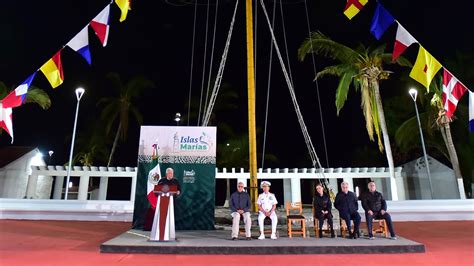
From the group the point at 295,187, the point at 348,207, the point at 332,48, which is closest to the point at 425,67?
the point at 348,207

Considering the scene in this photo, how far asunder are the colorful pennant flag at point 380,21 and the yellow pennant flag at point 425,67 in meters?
1.00

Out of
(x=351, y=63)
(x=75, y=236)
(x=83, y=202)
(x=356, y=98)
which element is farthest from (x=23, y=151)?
(x=356, y=98)

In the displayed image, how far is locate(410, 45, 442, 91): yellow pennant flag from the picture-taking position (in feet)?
24.8

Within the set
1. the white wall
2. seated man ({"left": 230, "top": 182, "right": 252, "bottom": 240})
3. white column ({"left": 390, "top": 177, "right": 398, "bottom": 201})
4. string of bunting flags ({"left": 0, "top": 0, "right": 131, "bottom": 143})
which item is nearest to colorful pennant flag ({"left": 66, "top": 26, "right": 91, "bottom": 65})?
string of bunting flags ({"left": 0, "top": 0, "right": 131, "bottom": 143})

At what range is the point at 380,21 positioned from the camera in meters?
8.07

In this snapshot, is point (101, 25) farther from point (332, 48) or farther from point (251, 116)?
point (332, 48)

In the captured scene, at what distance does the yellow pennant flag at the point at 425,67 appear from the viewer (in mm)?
7574

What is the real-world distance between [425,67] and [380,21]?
158 centimetres

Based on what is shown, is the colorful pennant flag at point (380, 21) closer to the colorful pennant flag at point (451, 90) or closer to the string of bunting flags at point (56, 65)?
the colorful pennant flag at point (451, 90)

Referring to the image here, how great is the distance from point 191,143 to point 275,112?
21416mm

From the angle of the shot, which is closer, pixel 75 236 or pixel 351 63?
pixel 75 236

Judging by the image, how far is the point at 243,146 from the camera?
2608 cm

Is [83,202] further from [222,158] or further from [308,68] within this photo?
[308,68]

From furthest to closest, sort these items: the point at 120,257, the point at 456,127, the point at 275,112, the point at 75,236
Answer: the point at 275,112 < the point at 456,127 < the point at 75,236 < the point at 120,257
